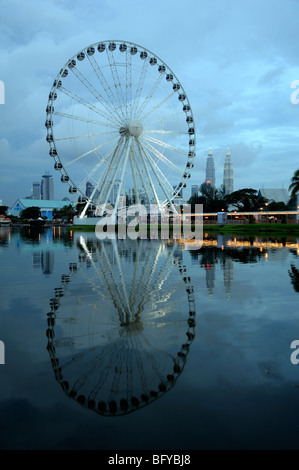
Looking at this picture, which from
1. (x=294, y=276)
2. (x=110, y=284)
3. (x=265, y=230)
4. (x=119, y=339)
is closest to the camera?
(x=119, y=339)

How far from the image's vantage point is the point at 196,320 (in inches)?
304

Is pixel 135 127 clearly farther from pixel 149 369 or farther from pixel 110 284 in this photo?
pixel 149 369

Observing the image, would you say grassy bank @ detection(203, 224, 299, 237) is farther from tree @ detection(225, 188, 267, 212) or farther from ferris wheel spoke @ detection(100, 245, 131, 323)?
tree @ detection(225, 188, 267, 212)

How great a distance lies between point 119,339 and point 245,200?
91816 millimetres

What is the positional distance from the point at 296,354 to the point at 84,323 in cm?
396

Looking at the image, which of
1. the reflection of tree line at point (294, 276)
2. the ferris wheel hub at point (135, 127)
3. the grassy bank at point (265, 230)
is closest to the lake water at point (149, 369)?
the reflection of tree line at point (294, 276)

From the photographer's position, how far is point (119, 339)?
6.52m

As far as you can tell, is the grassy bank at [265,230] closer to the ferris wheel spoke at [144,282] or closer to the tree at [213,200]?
the ferris wheel spoke at [144,282]

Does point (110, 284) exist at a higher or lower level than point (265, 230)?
lower

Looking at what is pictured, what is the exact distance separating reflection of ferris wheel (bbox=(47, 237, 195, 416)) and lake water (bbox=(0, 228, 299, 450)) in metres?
0.02

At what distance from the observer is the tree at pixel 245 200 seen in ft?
309

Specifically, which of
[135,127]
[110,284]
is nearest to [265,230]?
[135,127]
